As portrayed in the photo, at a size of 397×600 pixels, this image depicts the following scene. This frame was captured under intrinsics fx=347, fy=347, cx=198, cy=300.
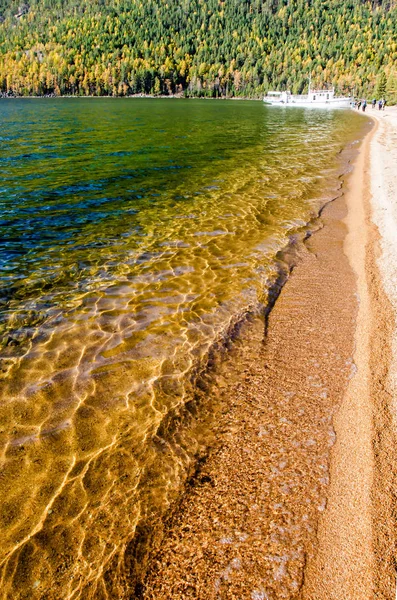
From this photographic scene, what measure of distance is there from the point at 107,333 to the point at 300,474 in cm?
495

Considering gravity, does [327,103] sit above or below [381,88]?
below

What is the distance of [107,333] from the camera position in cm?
789

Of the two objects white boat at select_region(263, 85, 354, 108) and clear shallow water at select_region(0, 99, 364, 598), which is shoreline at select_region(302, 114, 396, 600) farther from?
white boat at select_region(263, 85, 354, 108)

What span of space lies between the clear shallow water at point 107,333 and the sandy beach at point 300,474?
2.04ft

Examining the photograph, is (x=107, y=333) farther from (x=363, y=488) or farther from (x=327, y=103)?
(x=327, y=103)

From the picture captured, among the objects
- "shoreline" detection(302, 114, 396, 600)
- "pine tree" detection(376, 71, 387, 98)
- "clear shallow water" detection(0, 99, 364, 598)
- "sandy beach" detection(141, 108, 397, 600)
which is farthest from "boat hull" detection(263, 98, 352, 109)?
"shoreline" detection(302, 114, 396, 600)

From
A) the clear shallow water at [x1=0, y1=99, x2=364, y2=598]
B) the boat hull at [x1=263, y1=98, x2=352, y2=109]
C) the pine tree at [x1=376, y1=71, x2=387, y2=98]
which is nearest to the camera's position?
the clear shallow water at [x1=0, y1=99, x2=364, y2=598]

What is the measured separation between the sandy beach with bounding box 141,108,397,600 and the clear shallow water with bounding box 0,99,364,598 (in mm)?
621

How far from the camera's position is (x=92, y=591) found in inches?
144

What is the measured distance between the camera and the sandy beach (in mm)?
3688

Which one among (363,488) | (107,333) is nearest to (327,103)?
(107,333)

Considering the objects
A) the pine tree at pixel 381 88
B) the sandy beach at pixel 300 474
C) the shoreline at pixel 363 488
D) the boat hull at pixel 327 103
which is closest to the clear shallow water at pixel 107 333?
the sandy beach at pixel 300 474

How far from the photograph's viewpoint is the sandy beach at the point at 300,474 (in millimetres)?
3688

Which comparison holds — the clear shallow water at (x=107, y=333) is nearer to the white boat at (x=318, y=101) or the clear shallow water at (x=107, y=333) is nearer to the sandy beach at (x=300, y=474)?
the sandy beach at (x=300, y=474)
